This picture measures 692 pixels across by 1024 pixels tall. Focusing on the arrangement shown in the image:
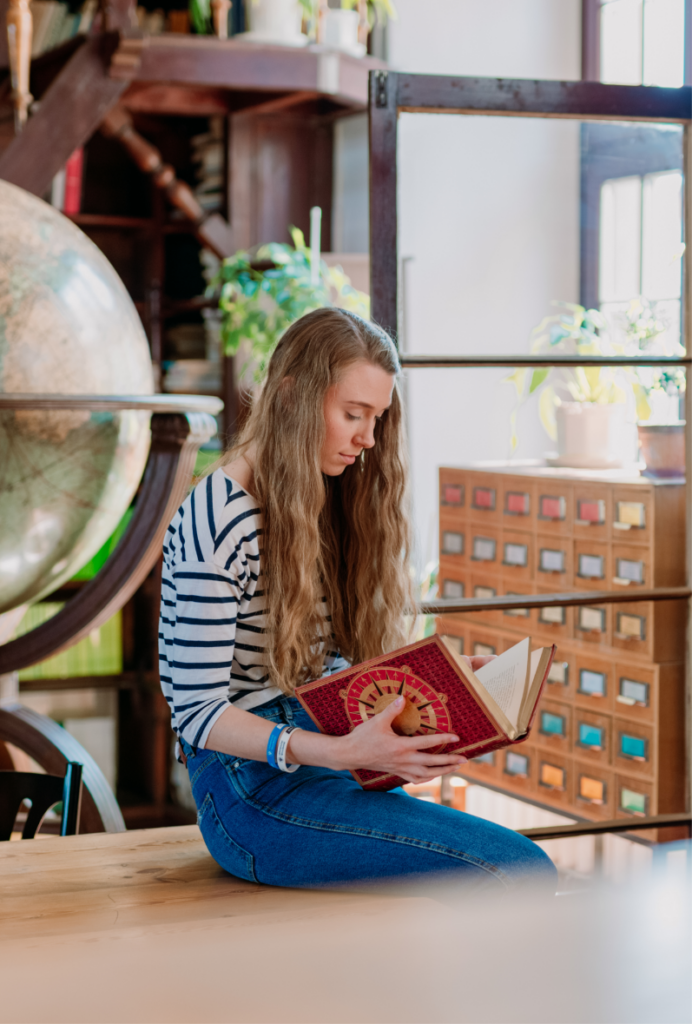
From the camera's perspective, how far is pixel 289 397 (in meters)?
1.49

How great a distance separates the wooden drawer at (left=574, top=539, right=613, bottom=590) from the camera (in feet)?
7.30

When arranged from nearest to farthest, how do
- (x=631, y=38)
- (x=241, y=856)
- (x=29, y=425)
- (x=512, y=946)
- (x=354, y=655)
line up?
(x=512, y=946), (x=241, y=856), (x=354, y=655), (x=29, y=425), (x=631, y=38)

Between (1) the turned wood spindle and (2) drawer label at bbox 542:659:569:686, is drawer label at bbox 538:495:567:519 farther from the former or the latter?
(1) the turned wood spindle

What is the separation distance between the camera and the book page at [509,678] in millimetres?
1375

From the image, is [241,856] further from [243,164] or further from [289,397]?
[243,164]

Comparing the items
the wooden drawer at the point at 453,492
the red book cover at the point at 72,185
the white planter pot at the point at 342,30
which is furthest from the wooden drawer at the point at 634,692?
the red book cover at the point at 72,185

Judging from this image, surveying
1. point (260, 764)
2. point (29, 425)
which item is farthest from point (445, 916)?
point (29, 425)

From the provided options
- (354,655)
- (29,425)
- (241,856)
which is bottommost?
(241,856)

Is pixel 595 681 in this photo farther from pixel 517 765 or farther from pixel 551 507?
pixel 551 507

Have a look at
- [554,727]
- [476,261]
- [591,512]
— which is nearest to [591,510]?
[591,512]

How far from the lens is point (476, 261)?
2.24m

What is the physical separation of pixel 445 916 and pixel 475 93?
195cm

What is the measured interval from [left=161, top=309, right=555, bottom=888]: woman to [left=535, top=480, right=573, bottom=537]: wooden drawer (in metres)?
0.72

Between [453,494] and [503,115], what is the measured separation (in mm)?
728
